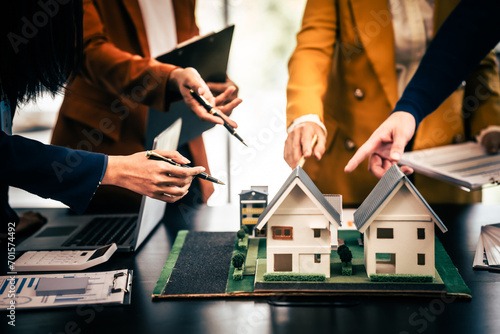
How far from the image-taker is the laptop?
1.41 metres

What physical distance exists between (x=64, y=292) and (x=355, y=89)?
1396 millimetres

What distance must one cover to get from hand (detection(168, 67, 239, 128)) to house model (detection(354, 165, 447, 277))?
2.47 feet

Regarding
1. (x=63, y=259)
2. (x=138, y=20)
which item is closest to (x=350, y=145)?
(x=138, y=20)

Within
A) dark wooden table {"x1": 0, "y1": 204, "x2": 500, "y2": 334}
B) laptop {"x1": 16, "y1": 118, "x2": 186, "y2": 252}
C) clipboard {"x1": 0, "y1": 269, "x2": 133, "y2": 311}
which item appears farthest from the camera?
laptop {"x1": 16, "y1": 118, "x2": 186, "y2": 252}

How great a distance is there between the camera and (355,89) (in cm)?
200

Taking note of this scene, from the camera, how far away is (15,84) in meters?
1.34

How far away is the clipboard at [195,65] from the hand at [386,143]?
702 millimetres

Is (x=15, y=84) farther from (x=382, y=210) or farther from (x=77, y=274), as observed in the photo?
(x=382, y=210)

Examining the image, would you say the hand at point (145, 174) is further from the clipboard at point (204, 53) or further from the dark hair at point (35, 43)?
the clipboard at point (204, 53)

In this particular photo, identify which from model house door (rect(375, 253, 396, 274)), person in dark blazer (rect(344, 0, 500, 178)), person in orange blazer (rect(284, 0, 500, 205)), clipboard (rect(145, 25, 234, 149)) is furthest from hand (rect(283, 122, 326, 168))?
model house door (rect(375, 253, 396, 274))

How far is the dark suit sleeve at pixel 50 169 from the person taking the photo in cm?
116

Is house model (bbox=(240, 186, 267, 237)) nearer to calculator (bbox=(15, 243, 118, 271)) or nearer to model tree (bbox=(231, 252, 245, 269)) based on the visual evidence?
model tree (bbox=(231, 252, 245, 269))

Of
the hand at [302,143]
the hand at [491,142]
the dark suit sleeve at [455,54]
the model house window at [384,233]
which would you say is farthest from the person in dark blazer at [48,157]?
the hand at [491,142]

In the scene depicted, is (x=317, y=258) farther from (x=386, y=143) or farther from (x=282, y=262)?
(x=386, y=143)
